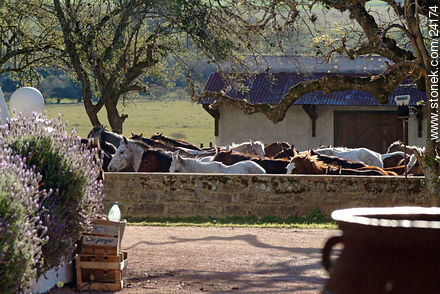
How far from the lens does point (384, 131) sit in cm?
3112

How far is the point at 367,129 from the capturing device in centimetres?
3133

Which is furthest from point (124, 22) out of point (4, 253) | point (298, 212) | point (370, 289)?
point (370, 289)

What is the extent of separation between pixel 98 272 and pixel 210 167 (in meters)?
10.00

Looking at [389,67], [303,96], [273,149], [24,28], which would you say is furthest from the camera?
[303,96]

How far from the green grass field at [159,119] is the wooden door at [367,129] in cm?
6317

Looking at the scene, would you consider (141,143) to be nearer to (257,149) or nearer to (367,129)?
(257,149)

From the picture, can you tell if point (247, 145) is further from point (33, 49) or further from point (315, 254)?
point (315, 254)

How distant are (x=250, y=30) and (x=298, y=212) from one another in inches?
167

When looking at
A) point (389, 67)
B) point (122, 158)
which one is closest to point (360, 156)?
point (122, 158)

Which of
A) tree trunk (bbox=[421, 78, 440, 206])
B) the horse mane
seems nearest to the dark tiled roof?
the horse mane

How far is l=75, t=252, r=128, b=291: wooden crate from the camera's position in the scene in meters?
8.43

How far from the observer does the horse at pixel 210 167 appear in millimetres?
18312

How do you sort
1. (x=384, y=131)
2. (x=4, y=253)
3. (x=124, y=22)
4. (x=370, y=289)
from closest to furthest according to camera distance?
(x=370, y=289) < (x=4, y=253) < (x=124, y=22) < (x=384, y=131)

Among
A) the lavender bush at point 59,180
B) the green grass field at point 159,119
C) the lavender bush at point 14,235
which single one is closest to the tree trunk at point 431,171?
the lavender bush at point 59,180
